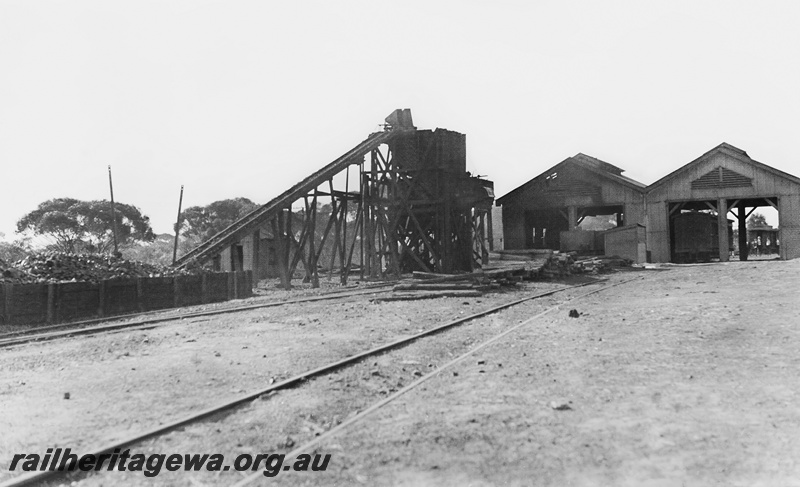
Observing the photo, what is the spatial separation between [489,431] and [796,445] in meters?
2.04

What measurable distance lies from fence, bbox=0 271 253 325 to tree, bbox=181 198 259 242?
37.1 metres

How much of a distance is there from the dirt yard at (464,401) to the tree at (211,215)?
4664cm

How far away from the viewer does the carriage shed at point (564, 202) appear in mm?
35312

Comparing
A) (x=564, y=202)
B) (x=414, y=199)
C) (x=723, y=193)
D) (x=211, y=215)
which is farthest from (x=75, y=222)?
(x=723, y=193)

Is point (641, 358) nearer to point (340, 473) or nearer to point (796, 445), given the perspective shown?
point (796, 445)

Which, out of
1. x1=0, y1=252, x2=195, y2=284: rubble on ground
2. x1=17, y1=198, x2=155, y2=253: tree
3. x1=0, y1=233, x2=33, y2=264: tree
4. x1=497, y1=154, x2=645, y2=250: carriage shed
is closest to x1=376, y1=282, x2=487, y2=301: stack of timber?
x1=0, y1=252, x2=195, y2=284: rubble on ground

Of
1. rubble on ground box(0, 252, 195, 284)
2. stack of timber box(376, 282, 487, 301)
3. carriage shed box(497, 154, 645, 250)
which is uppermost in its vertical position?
carriage shed box(497, 154, 645, 250)

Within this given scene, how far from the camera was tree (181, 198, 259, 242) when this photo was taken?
55.1m

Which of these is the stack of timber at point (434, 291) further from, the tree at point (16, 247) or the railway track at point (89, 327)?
the tree at point (16, 247)

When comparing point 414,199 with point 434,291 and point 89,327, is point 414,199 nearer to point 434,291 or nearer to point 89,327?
point 434,291

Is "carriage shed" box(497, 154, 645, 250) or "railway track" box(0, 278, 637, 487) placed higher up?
"carriage shed" box(497, 154, 645, 250)

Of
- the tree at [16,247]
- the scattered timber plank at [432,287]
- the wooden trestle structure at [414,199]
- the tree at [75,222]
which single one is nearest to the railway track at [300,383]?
the scattered timber plank at [432,287]

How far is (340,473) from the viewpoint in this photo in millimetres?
3832

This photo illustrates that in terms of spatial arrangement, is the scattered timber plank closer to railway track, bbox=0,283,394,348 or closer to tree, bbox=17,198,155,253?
railway track, bbox=0,283,394,348
